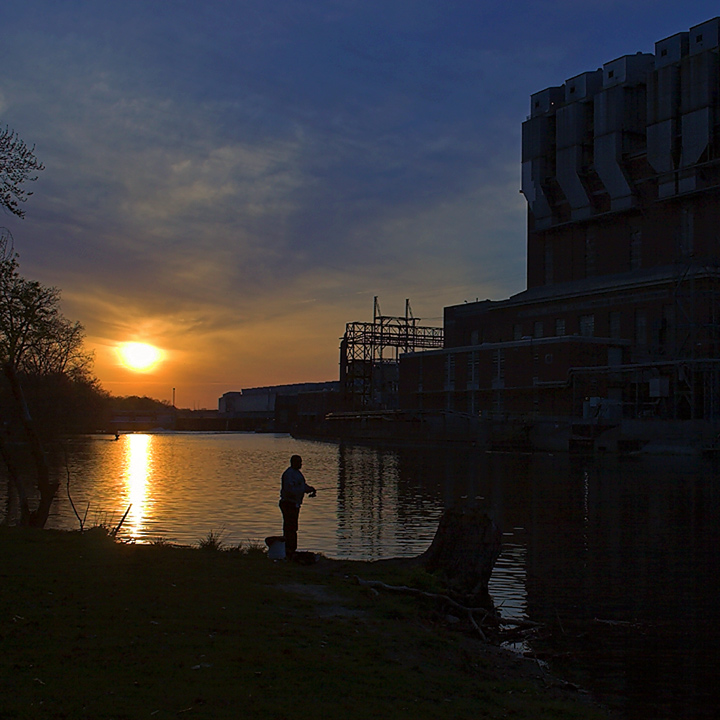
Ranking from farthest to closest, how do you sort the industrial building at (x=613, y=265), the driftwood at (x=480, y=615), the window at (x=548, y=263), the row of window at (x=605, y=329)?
1. the window at (x=548, y=263)
2. the row of window at (x=605, y=329)
3. the industrial building at (x=613, y=265)
4. the driftwood at (x=480, y=615)

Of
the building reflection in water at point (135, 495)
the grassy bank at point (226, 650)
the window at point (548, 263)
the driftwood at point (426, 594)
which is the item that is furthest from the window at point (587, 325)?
the grassy bank at point (226, 650)

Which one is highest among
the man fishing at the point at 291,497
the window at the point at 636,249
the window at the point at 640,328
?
the window at the point at 636,249

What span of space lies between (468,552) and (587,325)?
84239 mm

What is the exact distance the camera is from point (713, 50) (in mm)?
85250

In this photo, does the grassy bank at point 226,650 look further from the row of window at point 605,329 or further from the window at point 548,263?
the window at point 548,263

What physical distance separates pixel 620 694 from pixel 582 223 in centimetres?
9787

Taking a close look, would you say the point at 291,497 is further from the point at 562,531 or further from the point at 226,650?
the point at 562,531

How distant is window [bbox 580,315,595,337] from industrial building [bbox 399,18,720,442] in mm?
166

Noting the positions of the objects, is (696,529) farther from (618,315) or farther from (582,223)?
(582,223)

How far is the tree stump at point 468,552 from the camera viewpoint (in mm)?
14461

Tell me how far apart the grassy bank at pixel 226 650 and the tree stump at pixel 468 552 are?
198 centimetres

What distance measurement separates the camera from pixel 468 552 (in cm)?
1472

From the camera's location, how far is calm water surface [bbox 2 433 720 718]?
38.3 ft

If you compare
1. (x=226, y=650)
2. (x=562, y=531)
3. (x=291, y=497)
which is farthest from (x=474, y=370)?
(x=226, y=650)
